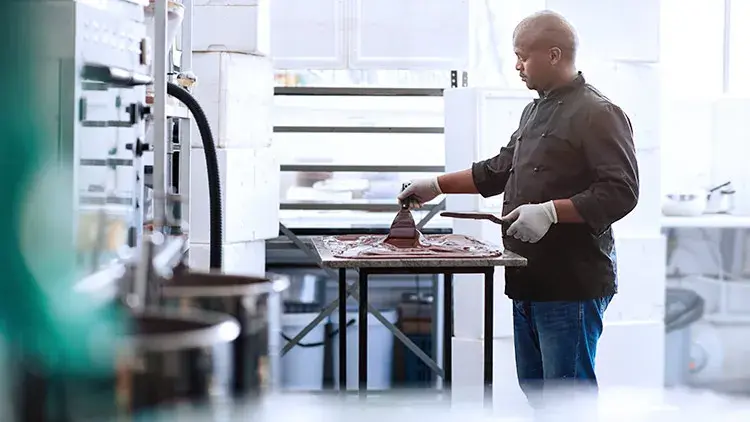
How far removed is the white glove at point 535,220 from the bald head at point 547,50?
0.39 m

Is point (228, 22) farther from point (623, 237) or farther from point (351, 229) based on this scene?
point (623, 237)

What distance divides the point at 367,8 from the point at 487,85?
2.13 ft

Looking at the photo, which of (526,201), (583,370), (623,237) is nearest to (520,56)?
(526,201)

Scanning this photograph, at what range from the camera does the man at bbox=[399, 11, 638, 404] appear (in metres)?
2.50

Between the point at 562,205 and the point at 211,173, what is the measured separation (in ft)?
2.97

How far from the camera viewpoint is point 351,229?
3986mm

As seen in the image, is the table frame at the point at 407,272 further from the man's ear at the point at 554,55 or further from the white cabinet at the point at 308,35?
the white cabinet at the point at 308,35

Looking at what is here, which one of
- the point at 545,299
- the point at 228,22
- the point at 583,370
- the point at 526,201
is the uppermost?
the point at 228,22

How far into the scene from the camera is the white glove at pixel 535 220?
8.20 ft

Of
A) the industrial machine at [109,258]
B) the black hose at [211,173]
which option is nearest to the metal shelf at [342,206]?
the black hose at [211,173]

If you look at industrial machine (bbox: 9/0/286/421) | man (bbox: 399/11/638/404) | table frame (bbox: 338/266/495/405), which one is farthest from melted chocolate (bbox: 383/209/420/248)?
industrial machine (bbox: 9/0/286/421)

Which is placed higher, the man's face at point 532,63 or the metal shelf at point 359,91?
the metal shelf at point 359,91

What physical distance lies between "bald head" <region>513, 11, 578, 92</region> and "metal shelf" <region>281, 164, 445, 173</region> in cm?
165

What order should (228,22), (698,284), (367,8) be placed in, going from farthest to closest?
(698,284) → (367,8) → (228,22)
